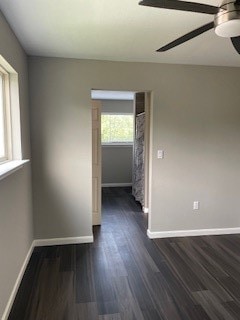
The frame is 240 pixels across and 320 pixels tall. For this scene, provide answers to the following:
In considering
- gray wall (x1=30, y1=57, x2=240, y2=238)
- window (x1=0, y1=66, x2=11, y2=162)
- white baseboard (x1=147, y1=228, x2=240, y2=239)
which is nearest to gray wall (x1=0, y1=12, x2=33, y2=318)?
window (x1=0, y1=66, x2=11, y2=162)

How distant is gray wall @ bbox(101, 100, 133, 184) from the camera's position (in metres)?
6.41

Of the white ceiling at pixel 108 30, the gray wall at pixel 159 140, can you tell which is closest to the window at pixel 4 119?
the white ceiling at pixel 108 30

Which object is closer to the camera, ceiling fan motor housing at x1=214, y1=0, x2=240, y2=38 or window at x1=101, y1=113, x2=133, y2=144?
ceiling fan motor housing at x1=214, y1=0, x2=240, y2=38

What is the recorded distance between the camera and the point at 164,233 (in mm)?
3379

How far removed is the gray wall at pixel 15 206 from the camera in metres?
1.84

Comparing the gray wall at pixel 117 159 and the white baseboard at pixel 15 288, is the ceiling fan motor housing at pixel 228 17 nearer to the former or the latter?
the white baseboard at pixel 15 288

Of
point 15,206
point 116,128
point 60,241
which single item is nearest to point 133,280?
point 60,241

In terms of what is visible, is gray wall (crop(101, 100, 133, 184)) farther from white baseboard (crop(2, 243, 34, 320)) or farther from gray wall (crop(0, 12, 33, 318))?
white baseboard (crop(2, 243, 34, 320))

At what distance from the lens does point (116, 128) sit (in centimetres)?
654

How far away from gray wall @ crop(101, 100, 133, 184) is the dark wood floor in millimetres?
3016

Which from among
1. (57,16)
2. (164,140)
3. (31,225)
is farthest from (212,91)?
(31,225)

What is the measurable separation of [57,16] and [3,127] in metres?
1.09

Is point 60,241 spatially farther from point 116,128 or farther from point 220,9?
point 116,128

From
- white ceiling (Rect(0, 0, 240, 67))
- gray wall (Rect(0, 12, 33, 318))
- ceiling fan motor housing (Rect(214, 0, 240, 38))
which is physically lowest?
gray wall (Rect(0, 12, 33, 318))
